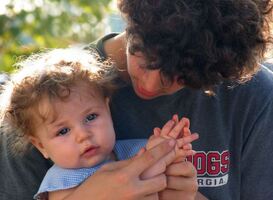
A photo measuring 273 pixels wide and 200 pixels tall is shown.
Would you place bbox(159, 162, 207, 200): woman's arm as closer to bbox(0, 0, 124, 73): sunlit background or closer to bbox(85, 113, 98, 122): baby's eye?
bbox(85, 113, 98, 122): baby's eye

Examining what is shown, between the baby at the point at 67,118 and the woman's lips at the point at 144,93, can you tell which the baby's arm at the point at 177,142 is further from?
the woman's lips at the point at 144,93

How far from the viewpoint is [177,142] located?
213 cm

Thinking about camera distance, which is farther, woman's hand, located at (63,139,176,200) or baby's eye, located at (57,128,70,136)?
baby's eye, located at (57,128,70,136)

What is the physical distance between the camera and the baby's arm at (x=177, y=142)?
2.12 meters

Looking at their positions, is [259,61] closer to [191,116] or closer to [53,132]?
[191,116]

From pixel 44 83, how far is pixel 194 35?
529 mm

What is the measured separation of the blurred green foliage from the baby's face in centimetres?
153

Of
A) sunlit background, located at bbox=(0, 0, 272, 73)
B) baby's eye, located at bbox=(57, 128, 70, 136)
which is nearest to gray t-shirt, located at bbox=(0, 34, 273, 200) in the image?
baby's eye, located at bbox=(57, 128, 70, 136)

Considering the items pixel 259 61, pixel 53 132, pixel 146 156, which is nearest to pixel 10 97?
pixel 53 132

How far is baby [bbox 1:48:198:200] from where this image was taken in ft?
7.23

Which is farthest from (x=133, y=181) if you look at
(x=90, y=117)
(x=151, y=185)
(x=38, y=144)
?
(x=38, y=144)

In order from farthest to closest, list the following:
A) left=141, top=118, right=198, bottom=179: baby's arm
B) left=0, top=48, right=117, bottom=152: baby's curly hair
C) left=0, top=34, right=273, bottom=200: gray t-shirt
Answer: left=0, top=34, right=273, bottom=200: gray t-shirt < left=0, top=48, right=117, bottom=152: baby's curly hair < left=141, top=118, right=198, bottom=179: baby's arm

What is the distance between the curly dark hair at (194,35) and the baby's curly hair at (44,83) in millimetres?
A: 263

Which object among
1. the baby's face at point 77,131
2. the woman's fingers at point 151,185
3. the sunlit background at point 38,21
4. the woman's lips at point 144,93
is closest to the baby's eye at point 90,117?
the baby's face at point 77,131
